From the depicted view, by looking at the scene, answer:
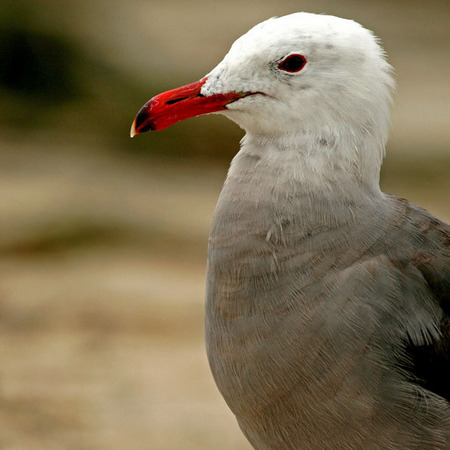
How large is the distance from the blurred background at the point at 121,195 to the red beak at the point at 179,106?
2259 mm

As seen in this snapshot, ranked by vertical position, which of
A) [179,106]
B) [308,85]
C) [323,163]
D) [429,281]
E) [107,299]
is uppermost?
[107,299]

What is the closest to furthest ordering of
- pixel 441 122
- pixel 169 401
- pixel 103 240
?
pixel 169 401 < pixel 103 240 < pixel 441 122

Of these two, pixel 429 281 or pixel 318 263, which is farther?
pixel 429 281

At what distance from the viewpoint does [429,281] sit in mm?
2521

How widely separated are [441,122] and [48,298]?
14.1ft

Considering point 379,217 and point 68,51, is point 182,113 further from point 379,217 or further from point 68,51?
point 68,51

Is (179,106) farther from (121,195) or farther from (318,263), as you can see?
(121,195)

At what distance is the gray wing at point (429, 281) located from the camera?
2482mm

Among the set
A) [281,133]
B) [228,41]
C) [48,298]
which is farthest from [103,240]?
[281,133]

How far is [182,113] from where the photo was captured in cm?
258

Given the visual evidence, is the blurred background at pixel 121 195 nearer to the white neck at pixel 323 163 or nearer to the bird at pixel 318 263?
the bird at pixel 318 263

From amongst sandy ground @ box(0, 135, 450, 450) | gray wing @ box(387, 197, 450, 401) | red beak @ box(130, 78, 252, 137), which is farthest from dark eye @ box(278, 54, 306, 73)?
sandy ground @ box(0, 135, 450, 450)

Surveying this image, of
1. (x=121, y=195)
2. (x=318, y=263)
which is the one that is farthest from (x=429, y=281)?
(x=121, y=195)

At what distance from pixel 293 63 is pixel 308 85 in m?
0.08
